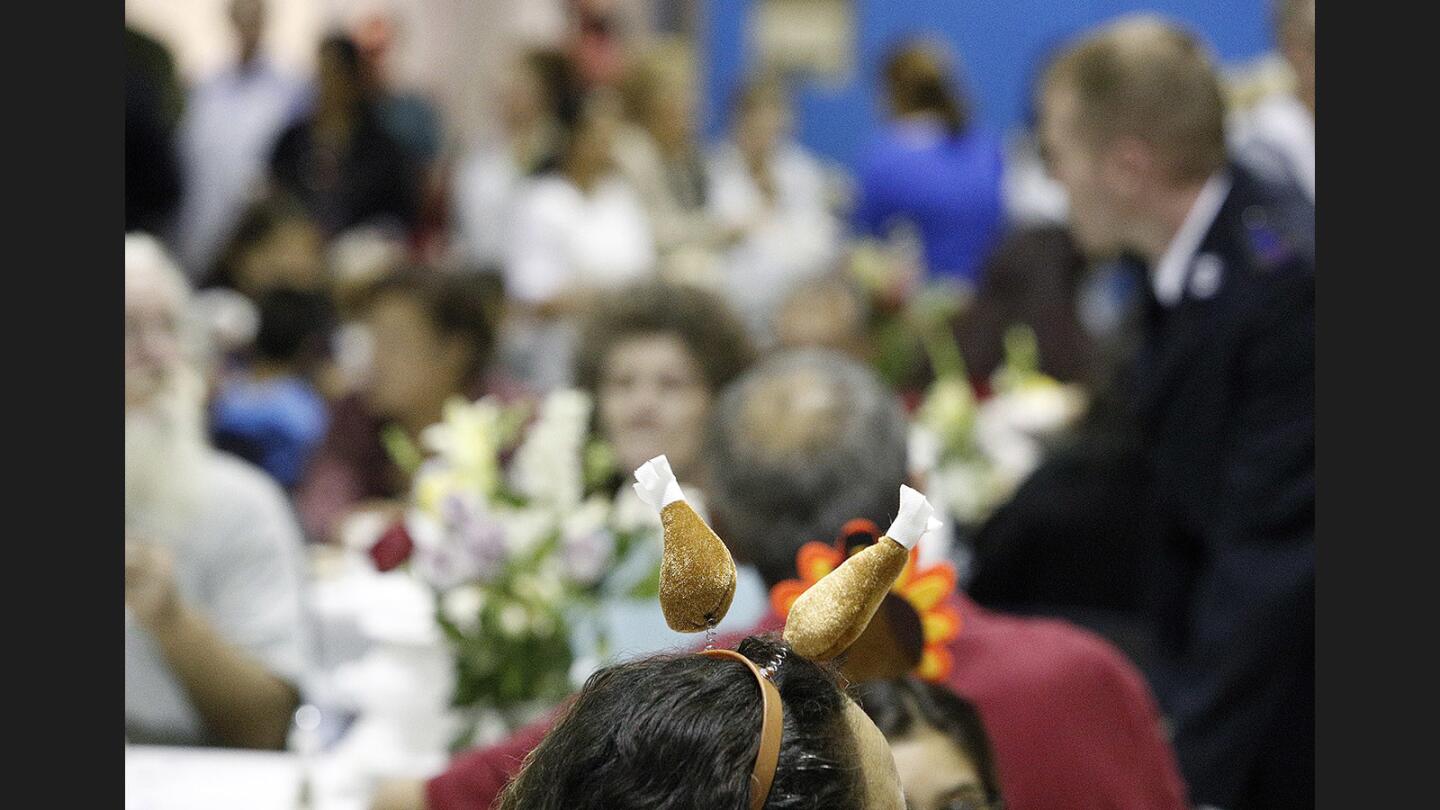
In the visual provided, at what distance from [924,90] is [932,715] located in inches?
246

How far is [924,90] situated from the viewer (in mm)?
7703

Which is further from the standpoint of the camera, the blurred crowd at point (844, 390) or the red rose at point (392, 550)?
the red rose at point (392, 550)

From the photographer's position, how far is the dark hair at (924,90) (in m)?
7.70

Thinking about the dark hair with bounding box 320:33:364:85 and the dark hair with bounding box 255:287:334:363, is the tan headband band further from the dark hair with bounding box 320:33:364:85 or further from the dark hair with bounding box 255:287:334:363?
the dark hair with bounding box 320:33:364:85

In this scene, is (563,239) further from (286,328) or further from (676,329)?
(676,329)

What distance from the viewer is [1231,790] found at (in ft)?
9.80

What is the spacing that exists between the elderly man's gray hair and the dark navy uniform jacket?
0.85 meters

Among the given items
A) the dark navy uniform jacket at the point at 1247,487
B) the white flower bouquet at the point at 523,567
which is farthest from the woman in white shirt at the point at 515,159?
the white flower bouquet at the point at 523,567

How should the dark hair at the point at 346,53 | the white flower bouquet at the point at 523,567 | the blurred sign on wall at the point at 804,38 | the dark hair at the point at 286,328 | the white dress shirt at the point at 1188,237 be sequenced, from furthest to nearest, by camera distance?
the blurred sign on wall at the point at 804,38 < the dark hair at the point at 346,53 < the dark hair at the point at 286,328 < the white dress shirt at the point at 1188,237 < the white flower bouquet at the point at 523,567

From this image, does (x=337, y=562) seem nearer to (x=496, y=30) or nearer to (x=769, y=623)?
(x=769, y=623)

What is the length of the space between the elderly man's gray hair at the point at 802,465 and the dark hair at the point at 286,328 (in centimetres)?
255

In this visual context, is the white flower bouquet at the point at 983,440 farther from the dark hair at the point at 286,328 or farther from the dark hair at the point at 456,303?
the dark hair at the point at 286,328

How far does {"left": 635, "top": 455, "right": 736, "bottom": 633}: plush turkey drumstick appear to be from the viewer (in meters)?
1.16

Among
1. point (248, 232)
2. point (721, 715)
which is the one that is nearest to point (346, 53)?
point (248, 232)
